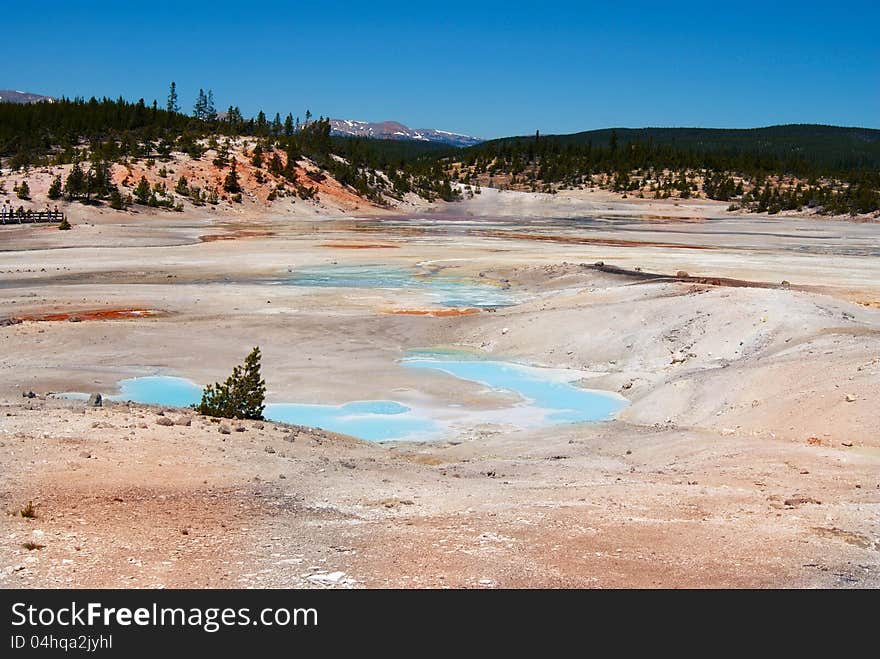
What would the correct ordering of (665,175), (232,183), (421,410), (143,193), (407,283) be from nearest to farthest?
(421,410) < (407,283) < (143,193) < (232,183) < (665,175)

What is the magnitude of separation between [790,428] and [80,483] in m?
8.92

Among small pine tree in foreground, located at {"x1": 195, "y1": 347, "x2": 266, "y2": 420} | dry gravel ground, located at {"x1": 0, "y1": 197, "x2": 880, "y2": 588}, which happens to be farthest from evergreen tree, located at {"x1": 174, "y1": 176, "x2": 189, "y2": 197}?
small pine tree in foreground, located at {"x1": 195, "y1": 347, "x2": 266, "y2": 420}

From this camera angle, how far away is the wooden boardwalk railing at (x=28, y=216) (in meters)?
49.8

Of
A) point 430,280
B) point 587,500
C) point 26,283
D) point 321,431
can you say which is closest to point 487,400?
point 321,431

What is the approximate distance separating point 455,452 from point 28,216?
43.6m

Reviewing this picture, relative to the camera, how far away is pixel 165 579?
6.30 meters

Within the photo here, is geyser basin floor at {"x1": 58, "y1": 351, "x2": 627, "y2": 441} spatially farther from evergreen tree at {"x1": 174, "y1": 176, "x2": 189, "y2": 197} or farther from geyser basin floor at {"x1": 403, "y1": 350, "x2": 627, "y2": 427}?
evergreen tree at {"x1": 174, "y1": 176, "x2": 189, "y2": 197}

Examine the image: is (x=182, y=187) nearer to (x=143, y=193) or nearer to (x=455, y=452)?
(x=143, y=193)

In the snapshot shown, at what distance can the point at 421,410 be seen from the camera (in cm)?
1609

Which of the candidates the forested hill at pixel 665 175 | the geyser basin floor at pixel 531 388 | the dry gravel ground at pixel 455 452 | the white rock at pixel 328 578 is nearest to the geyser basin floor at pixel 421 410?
the geyser basin floor at pixel 531 388

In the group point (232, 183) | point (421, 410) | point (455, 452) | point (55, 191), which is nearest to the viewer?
point (455, 452)

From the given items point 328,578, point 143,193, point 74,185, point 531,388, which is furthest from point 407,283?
point 143,193

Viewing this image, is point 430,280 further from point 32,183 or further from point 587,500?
point 32,183

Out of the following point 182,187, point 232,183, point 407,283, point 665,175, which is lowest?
point 407,283
